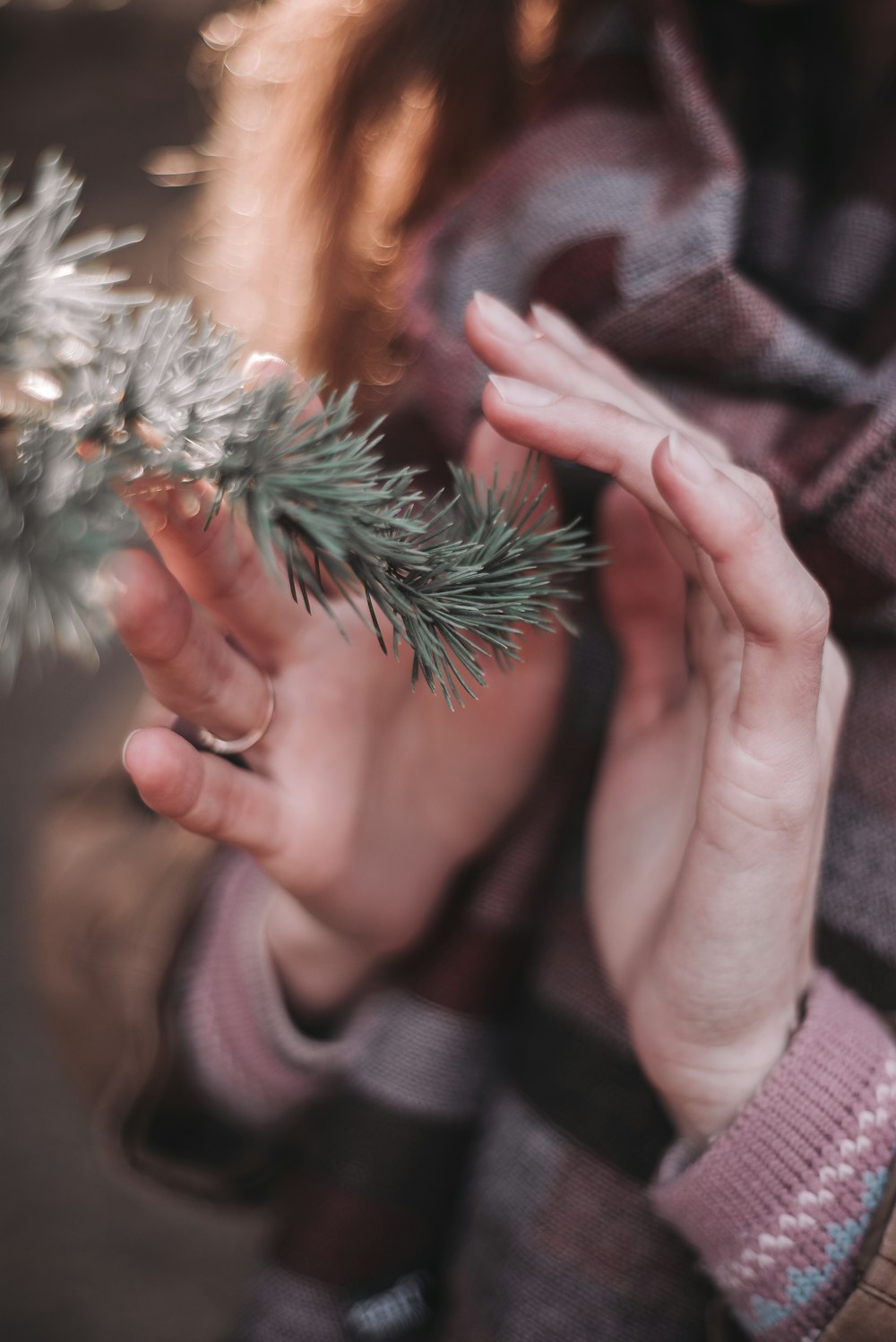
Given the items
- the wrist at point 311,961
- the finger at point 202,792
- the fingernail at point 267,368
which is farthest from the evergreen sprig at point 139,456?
the wrist at point 311,961

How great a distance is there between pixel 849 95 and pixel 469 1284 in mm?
873

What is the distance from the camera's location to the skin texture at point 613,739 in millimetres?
315

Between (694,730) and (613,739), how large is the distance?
0.10m

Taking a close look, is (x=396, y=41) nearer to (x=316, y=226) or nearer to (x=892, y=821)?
(x=316, y=226)

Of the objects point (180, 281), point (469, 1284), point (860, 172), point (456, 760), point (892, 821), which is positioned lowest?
point (469, 1284)

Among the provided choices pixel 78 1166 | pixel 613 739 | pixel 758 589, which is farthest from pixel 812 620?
pixel 78 1166

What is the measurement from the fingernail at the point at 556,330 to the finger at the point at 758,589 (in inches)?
5.2

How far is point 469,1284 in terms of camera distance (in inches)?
22.8

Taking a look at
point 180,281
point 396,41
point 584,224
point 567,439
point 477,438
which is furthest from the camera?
point 180,281

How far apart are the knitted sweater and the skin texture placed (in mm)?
64

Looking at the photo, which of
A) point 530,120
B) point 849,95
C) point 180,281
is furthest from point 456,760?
point 180,281

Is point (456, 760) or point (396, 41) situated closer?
point (456, 760)

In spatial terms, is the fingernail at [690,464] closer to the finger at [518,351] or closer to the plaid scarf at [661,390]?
the finger at [518,351]

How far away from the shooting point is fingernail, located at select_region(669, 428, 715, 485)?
293 mm
